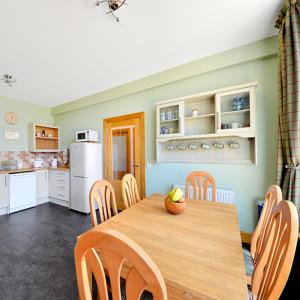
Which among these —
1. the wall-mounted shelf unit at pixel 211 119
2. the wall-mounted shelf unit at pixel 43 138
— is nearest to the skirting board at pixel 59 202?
the wall-mounted shelf unit at pixel 43 138

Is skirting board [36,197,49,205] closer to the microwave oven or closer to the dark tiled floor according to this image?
the dark tiled floor

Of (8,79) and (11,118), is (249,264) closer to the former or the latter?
(8,79)

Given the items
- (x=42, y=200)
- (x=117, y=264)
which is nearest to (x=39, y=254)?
(x=117, y=264)

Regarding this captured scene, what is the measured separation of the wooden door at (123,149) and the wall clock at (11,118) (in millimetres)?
2332

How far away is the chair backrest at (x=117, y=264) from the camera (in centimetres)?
43

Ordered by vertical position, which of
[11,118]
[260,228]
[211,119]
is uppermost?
[11,118]

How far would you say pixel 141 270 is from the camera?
0.43m

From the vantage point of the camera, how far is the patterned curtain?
1549 millimetres

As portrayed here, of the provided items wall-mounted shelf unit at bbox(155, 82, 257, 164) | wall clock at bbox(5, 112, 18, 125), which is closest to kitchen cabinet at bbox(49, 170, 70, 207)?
wall clock at bbox(5, 112, 18, 125)

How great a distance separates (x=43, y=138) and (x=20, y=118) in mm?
698

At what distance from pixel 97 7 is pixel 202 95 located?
1.62 m

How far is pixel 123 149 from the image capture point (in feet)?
11.3

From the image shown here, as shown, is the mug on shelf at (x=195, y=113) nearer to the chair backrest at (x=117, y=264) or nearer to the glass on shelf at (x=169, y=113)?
the glass on shelf at (x=169, y=113)

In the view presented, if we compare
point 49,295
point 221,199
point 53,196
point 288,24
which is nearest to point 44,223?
point 53,196
